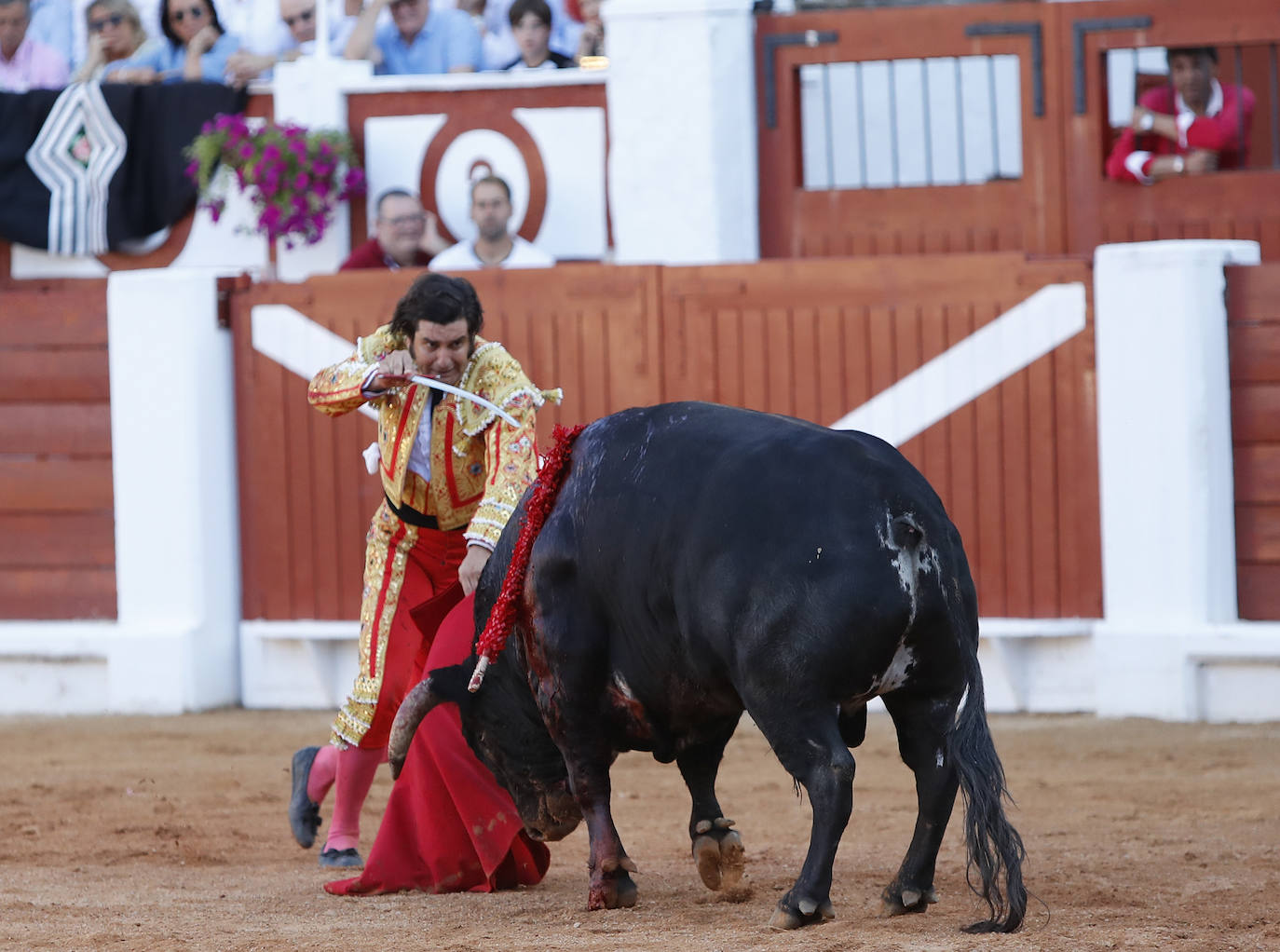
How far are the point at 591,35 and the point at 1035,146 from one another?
6.60 feet

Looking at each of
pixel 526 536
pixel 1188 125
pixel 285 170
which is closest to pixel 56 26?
pixel 285 170

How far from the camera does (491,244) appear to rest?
7.91 meters

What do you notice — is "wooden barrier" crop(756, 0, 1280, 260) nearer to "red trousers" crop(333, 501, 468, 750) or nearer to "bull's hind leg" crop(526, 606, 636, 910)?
"red trousers" crop(333, 501, 468, 750)

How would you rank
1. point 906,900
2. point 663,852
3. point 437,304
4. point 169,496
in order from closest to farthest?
point 906,900 < point 437,304 < point 663,852 < point 169,496

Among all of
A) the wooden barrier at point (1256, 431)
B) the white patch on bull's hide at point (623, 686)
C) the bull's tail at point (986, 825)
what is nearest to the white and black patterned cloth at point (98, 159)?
the wooden barrier at point (1256, 431)

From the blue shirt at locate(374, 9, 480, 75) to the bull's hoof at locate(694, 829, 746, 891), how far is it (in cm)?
547

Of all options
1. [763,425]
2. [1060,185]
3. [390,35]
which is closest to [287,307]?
[390,35]

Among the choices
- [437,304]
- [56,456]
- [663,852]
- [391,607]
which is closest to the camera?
[437,304]

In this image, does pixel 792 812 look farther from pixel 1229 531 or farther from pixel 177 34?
pixel 177 34

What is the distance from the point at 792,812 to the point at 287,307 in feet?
10.7

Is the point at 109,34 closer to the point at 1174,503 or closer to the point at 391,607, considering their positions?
A: the point at 1174,503

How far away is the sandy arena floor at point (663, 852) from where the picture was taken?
3.61 m

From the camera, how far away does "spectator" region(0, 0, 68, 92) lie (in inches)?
369

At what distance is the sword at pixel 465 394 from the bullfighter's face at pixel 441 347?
0.10 feet
